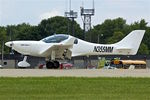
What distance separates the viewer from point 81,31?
125 m

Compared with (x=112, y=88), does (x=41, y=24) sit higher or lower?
higher

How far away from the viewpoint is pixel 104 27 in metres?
143

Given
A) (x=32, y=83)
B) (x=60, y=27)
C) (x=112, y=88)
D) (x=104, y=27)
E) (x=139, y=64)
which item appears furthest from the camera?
(x=104, y=27)

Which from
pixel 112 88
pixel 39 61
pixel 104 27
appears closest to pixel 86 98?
pixel 112 88

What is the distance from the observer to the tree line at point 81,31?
4491 inches

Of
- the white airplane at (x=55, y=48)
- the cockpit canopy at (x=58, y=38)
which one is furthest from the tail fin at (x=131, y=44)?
the cockpit canopy at (x=58, y=38)

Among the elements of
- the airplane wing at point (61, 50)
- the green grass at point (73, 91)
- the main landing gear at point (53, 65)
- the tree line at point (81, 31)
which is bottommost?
the green grass at point (73, 91)

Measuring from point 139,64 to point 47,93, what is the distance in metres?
38.6

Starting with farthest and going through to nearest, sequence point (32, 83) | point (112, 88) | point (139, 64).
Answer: point (139, 64) < point (32, 83) < point (112, 88)

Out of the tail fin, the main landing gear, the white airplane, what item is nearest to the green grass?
the white airplane

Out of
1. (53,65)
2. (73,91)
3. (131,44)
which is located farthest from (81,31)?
(73,91)

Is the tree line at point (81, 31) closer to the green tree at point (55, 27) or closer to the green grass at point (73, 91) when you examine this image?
the green tree at point (55, 27)

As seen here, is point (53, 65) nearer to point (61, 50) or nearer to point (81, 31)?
point (61, 50)

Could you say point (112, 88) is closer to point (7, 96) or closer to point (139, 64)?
point (7, 96)
